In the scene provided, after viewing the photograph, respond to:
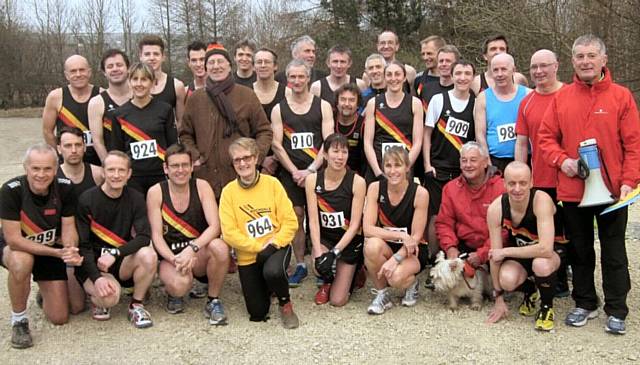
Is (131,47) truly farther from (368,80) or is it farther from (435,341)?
(435,341)

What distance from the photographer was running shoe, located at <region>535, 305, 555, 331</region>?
4129 millimetres

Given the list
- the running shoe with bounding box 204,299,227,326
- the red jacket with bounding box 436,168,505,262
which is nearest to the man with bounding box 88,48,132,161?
the running shoe with bounding box 204,299,227,326

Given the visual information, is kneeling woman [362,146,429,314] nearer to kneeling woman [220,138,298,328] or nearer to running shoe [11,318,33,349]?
kneeling woman [220,138,298,328]

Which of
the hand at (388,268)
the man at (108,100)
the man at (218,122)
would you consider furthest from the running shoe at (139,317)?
the hand at (388,268)

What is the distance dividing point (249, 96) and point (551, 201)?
2548mm

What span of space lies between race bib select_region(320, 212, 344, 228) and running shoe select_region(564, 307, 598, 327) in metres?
1.82

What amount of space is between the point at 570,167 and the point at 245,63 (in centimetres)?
334

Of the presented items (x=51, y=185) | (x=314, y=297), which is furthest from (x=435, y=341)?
(x=51, y=185)

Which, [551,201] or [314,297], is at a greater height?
[551,201]

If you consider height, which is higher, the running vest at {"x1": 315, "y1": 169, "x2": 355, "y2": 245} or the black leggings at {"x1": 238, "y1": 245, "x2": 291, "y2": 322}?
the running vest at {"x1": 315, "y1": 169, "x2": 355, "y2": 245}

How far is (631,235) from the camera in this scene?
6.70 meters

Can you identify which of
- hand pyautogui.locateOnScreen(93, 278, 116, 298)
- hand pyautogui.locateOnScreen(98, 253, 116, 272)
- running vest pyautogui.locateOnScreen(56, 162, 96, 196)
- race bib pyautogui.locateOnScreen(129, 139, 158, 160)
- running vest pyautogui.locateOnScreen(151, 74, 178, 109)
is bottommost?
hand pyautogui.locateOnScreen(93, 278, 116, 298)

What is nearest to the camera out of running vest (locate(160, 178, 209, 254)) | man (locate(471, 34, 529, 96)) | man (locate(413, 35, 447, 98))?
running vest (locate(160, 178, 209, 254))

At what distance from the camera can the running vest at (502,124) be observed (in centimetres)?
493
